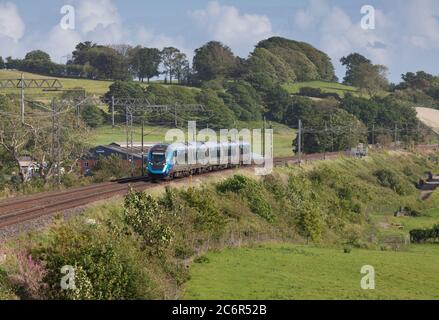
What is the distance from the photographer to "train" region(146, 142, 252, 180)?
4791 centimetres

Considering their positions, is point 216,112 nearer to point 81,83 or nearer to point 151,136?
point 151,136

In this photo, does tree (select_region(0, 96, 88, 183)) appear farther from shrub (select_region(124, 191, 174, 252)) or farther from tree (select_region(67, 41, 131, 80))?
tree (select_region(67, 41, 131, 80))

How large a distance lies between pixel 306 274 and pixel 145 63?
152641 mm

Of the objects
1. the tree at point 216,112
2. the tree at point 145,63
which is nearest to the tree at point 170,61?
the tree at point 145,63

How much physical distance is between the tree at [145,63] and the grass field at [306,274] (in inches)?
5602

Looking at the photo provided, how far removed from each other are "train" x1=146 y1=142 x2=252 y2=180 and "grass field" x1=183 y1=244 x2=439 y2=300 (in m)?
9.19

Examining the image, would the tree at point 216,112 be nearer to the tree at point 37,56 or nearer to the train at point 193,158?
the train at point 193,158

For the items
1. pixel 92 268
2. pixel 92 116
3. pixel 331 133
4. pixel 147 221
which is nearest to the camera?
→ pixel 92 268

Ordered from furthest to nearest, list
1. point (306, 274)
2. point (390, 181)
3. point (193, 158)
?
point (390, 181) < point (193, 158) < point (306, 274)

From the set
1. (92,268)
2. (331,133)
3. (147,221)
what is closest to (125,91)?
(331,133)

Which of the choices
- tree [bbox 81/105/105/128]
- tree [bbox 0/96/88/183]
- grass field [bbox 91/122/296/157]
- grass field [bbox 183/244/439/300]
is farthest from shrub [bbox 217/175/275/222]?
tree [bbox 81/105/105/128]

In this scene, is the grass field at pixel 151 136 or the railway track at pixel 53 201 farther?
the grass field at pixel 151 136

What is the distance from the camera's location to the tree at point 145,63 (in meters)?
183

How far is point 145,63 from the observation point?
184 meters
